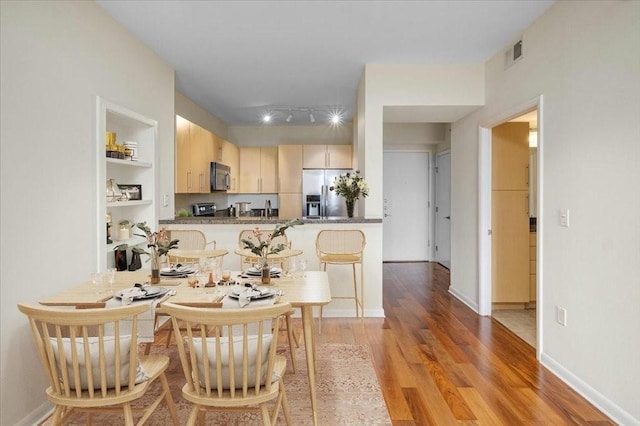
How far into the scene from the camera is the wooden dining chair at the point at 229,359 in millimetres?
1579

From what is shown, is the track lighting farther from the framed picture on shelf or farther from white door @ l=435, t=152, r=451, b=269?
the framed picture on shelf

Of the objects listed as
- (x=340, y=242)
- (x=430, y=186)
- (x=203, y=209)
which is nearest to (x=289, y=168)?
(x=203, y=209)

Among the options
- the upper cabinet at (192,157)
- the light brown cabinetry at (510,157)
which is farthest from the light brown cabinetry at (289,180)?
the light brown cabinetry at (510,157)

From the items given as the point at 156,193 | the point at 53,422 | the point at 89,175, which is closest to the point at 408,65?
the point at 156,193

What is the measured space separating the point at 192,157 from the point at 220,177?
98cm

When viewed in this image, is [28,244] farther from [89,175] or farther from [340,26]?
[340,26]

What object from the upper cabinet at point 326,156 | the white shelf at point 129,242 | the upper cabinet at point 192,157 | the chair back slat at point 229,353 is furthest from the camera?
the upper cabinet at point 326,156

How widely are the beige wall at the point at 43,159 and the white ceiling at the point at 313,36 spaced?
540 millimetres

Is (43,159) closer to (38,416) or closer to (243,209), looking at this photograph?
(38,416)

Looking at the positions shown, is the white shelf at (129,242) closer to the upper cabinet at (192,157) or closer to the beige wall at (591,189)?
the upper cabinet at (192,157)

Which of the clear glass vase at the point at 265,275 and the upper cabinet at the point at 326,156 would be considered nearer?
the clear glass vase at the point at 265,275

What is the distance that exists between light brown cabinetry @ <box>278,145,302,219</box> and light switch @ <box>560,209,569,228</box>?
177 inches

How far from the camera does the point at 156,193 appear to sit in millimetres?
3830

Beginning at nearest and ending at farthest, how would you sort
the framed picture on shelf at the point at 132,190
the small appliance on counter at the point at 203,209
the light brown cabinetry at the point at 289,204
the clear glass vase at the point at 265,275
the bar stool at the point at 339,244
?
the clear glass vase at the point at 265,275, the framed picture on shelf at the point at 132,190, the bar stool at the point at 339,244, the small appliance on counter at the point at 203,209, the light brown cabinetry at the point at 289,204
